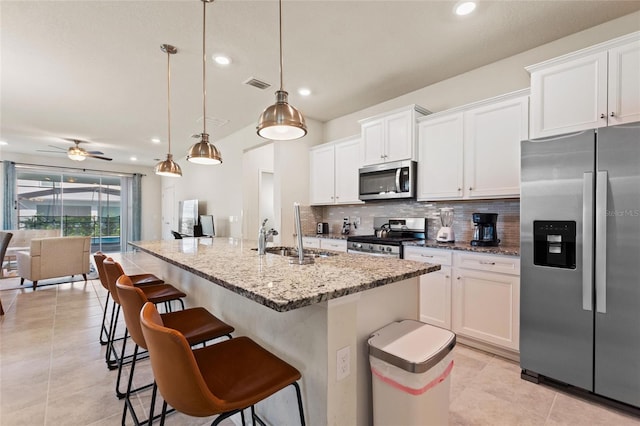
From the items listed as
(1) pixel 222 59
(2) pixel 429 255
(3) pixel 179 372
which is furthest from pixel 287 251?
(1) pixel 222 59

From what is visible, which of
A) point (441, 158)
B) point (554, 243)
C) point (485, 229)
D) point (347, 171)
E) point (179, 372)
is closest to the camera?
point (179, 372)

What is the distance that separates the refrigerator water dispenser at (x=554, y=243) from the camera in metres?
1.98

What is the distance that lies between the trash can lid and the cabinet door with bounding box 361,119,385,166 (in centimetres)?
254

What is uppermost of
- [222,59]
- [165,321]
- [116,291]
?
[222,59]

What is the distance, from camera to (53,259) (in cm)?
481

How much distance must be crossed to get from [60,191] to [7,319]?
19.3ft

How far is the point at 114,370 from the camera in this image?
7.67ft

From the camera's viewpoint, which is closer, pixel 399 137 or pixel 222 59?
pixel 222 59

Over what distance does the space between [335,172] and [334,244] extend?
1.09 meters

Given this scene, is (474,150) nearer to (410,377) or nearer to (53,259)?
(410,377)

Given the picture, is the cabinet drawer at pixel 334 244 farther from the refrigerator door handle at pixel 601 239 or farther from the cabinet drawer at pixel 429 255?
the refrigerator door handle at pixel 601 239

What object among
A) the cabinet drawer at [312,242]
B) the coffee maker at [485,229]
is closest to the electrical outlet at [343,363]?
the coffee maker at [485,229]

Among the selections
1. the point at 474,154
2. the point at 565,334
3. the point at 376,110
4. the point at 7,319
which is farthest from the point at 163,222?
the point at 565,334

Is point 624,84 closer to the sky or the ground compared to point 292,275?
closer to the sky
